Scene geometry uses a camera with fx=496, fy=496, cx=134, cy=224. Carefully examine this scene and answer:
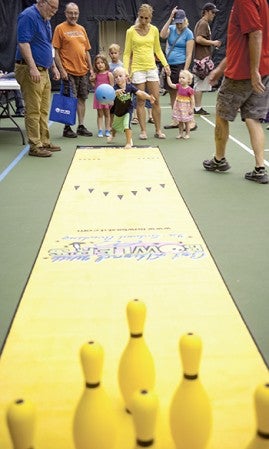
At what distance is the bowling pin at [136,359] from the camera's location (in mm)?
1801

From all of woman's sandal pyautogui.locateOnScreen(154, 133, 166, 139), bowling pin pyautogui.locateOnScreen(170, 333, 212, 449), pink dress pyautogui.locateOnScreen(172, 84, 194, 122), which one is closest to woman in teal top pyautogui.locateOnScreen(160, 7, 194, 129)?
woman's sandal pyautogui.locateOnScreen(154, 133, 166, 139)

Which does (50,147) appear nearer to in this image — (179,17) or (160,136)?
(160,136)

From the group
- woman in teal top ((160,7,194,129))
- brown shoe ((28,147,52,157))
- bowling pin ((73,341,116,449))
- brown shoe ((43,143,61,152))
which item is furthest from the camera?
woman in teal top ((160,7,194,129))

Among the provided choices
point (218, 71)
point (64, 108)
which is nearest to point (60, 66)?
point (64, 108)

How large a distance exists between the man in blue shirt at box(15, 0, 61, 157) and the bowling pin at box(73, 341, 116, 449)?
5.17 m

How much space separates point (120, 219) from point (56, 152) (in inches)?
120

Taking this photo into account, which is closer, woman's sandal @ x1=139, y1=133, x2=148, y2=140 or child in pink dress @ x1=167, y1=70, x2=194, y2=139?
child in pink dress @ x1=167, y1=70, x2=194, y2=139

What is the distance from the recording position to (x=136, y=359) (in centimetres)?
182

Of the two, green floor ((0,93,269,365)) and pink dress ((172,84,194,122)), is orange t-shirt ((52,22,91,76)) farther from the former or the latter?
pink dress ((172,84,194,122))

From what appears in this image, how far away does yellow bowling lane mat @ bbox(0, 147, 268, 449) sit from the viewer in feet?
6.46

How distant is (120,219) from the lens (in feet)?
13.7

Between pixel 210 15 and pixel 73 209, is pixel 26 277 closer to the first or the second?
pixel 73 209

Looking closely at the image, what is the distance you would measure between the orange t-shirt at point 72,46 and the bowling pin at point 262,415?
7134 millimetres

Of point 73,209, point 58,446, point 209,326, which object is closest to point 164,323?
point 209,326
